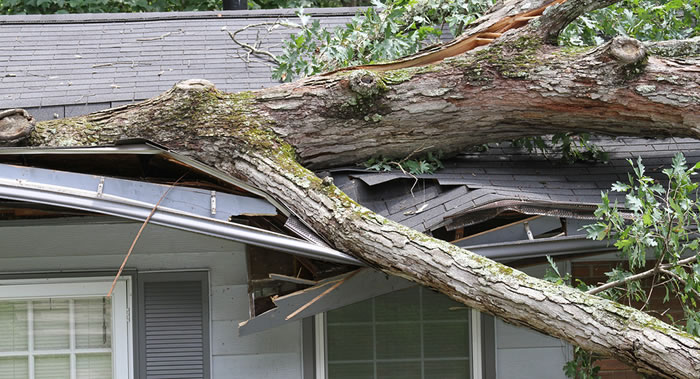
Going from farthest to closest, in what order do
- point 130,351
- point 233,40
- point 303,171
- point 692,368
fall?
point 233,40 < point 130,351 < point 303,171 < point 692,368

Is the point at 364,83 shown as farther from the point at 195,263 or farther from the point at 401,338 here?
the point at 401,338

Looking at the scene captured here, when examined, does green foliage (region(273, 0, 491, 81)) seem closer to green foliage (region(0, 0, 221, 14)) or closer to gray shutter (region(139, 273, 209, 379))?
gray shutter (region(139, 273, 209, 379))

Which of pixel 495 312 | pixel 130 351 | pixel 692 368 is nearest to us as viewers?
pixel 692 368

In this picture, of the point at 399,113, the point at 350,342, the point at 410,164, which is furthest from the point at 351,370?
the point at 399,113

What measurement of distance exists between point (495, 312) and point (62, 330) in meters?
3.02

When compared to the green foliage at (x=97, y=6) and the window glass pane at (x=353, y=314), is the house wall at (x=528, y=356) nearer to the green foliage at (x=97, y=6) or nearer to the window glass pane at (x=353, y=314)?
the window glass pane at (x=353, y=314)

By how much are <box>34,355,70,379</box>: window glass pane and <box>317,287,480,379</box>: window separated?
1.77m

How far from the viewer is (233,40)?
6617 mm

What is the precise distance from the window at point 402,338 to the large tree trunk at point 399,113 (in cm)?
126

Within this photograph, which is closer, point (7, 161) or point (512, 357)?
point (7, 161)

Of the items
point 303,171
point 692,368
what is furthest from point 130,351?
point 692,368

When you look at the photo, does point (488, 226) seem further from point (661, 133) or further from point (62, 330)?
point (62, 330)

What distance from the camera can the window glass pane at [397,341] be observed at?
5379 millimetres

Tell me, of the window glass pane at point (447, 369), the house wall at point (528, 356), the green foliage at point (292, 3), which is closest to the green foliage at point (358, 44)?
the house wall at point (528, 356)
